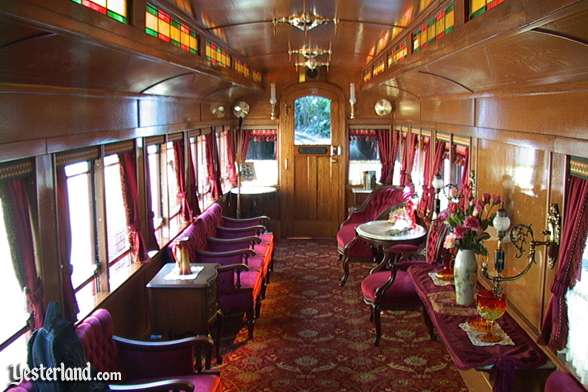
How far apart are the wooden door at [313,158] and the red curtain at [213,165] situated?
81.9 inches

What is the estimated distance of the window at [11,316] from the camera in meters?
3.65

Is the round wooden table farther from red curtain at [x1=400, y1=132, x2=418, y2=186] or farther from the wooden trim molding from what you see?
the wooden trim molding

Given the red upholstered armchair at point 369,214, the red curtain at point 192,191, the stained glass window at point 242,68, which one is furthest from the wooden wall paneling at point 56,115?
the red upholstered armchair at point 369,214

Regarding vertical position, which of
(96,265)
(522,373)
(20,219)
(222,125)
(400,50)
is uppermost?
(400,50)

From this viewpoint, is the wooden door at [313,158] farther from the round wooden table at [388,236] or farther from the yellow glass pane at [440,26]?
the yellow glass pane at [440,26]

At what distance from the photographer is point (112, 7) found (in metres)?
4.21

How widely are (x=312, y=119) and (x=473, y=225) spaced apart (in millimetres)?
7324

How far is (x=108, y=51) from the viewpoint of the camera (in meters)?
3.63

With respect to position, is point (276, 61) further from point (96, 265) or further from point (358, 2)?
point (96, 265)

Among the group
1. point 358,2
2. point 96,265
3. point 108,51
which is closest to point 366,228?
point 358,2

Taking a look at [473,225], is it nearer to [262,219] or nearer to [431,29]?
[431,29]

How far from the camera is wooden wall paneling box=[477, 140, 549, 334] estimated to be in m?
4.15

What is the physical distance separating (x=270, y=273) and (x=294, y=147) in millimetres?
3542

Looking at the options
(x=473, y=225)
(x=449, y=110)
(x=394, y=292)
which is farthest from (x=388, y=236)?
(x=473, y=225)
